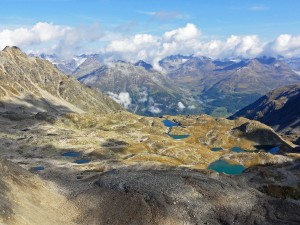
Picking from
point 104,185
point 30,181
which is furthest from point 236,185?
point 30,181

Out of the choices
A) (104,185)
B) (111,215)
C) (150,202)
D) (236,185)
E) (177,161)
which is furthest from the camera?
(177,161)

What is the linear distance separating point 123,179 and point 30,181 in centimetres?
2397

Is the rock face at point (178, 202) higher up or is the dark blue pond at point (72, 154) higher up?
the rock face at point (178, 202)

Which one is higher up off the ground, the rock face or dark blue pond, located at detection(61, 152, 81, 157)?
the rock face

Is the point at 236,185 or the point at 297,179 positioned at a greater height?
the point at 236,185

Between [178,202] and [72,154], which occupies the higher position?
[178,202]

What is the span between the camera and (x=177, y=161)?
7313 inches

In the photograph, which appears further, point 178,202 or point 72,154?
point 72,154

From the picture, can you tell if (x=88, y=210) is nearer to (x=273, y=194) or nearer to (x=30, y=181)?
(x=30, y=181)

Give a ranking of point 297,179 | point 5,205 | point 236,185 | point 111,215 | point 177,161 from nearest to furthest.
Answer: point 5,205 → point 111,215 → point 236,185 → point 297,179 → point 177,161

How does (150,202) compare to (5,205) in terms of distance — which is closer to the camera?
(5,205)

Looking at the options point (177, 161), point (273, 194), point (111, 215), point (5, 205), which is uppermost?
point (5, 205)

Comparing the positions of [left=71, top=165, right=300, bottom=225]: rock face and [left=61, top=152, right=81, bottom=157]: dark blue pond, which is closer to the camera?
[left=71, top=165, right=300, bottom=225]: rock face

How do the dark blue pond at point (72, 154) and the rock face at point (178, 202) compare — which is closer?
the rock face at point (178, 202)
